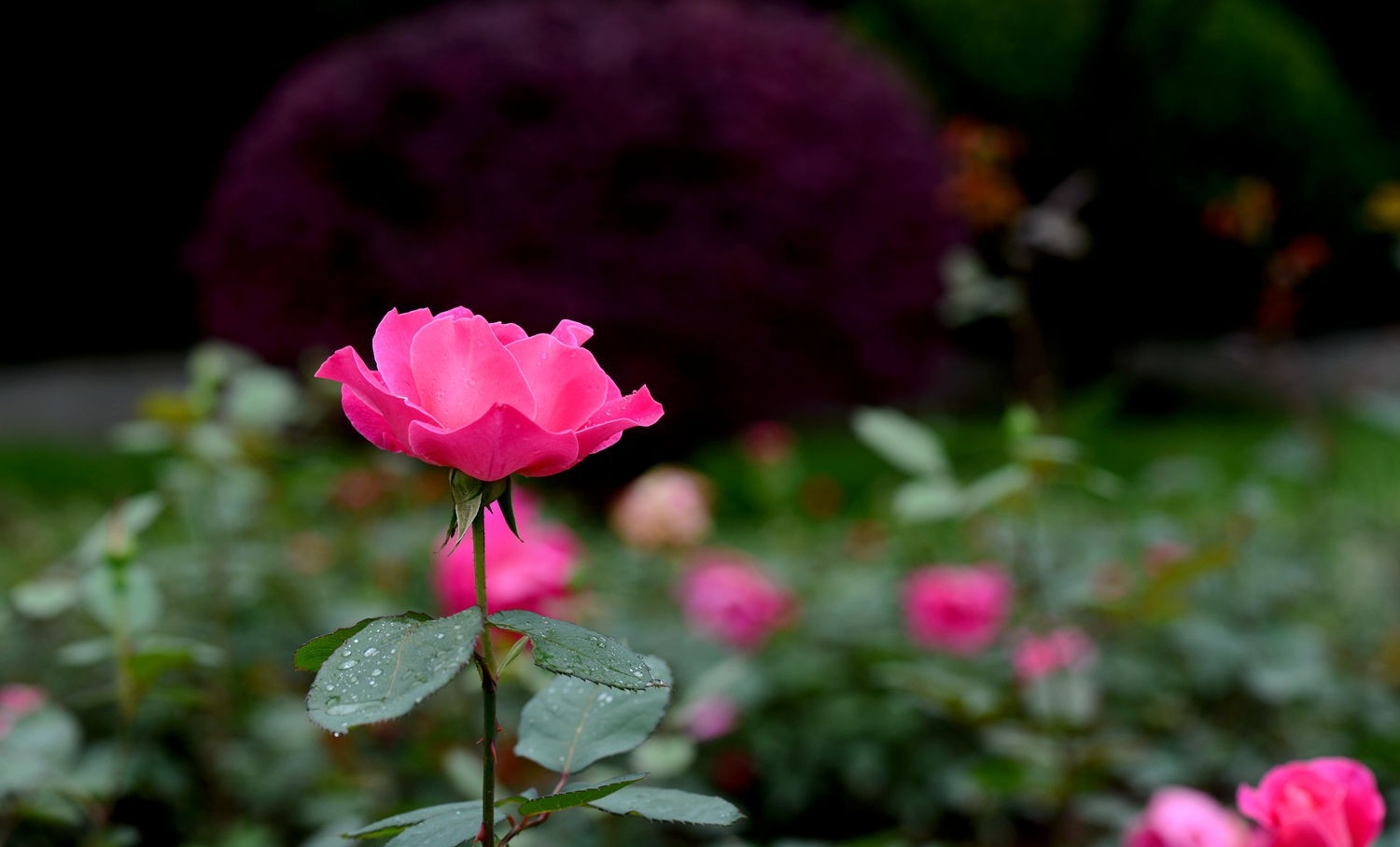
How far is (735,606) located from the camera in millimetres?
1269

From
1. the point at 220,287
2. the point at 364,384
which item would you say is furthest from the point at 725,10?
the point at 364,384

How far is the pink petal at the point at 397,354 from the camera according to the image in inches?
15.2

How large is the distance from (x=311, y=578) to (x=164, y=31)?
6.18 m

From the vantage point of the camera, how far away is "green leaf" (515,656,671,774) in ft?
1.49

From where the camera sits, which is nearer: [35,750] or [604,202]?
[35,750]

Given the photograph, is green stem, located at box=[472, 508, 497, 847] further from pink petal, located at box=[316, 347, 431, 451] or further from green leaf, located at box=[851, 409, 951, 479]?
green leaf, located at box=[851, 409, 951, 479]

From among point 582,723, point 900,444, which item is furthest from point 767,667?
point 582,723

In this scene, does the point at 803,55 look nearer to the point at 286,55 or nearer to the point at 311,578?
the point at 311,578

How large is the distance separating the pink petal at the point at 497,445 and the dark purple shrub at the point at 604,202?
102 inches

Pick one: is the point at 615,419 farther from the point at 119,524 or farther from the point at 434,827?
the point at 119,524

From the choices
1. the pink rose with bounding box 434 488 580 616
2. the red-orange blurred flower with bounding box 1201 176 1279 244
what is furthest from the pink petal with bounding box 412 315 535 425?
the red-orange blurred flower with bounding box 1201 176 1279 244

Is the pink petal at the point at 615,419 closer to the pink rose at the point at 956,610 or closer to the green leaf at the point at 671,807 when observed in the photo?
the green leaf at the point at 671,807

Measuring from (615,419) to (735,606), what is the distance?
2.98 feet

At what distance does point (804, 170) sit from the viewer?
329cm
